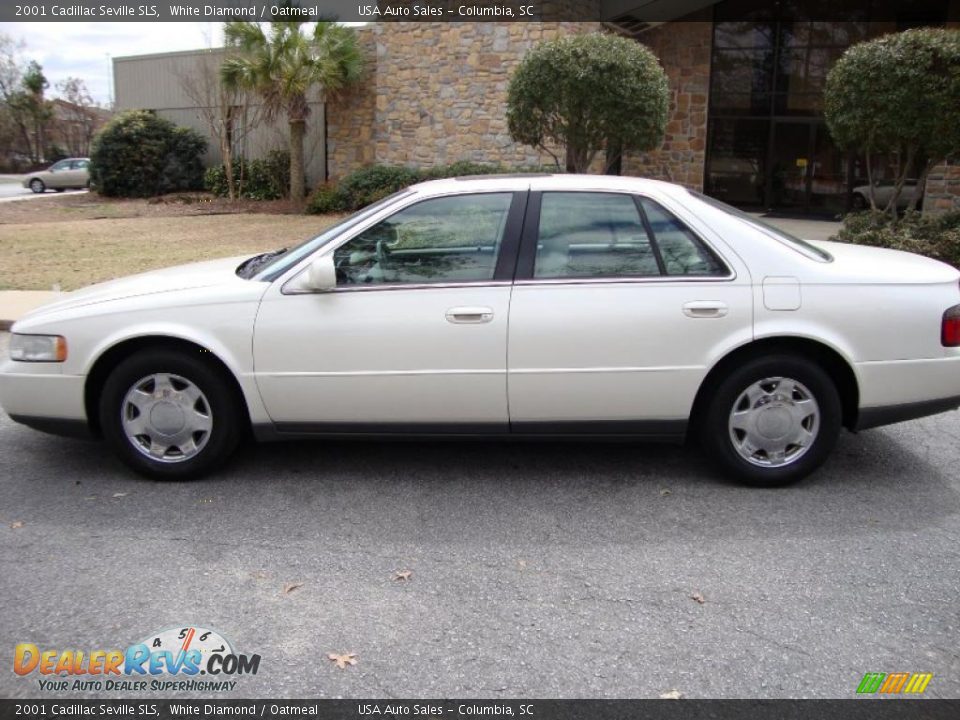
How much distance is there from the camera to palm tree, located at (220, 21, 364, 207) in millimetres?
19344

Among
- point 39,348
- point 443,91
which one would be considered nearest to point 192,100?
point 443,91

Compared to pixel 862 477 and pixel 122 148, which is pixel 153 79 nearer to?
pixel 122 148

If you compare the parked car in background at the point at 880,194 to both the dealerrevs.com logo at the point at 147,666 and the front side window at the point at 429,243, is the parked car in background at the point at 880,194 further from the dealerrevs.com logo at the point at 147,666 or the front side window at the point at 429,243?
the dealerrevs.com logo at the point at 147,666

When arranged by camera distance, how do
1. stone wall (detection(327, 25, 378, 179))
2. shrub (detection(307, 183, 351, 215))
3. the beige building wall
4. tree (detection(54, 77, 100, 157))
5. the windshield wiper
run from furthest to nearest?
tree (detection(54, 77, 100, 157))
the beige building wall
stone wall (detection(327, 25, 378, 179))
shrub (detection(307, 183, 351, 215))
the windshield wiper

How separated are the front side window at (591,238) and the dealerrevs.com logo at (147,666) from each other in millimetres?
2363

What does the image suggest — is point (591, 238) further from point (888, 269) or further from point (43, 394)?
point (43, 394)

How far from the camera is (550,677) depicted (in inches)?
114

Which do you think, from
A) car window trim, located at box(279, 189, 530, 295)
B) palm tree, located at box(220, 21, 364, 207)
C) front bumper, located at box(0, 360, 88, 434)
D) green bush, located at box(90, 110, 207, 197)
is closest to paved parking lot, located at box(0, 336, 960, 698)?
front bumper, located at box(0, 360, 88, 434)

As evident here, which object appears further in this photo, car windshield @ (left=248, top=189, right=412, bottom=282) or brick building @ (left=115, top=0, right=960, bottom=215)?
brick building @ (left=115, top=0, right=960, bottom=215)

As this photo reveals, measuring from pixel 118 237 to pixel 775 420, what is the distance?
1471 centimetres

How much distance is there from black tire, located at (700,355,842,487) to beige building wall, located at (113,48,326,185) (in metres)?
18.9

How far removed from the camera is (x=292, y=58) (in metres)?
19.4

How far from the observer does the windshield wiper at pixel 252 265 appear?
471cm

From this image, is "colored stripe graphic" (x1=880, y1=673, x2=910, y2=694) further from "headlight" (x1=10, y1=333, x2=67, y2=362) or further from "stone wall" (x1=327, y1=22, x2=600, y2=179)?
"stone wall" (x1=327, y1=22, x2=600, y2=179)
